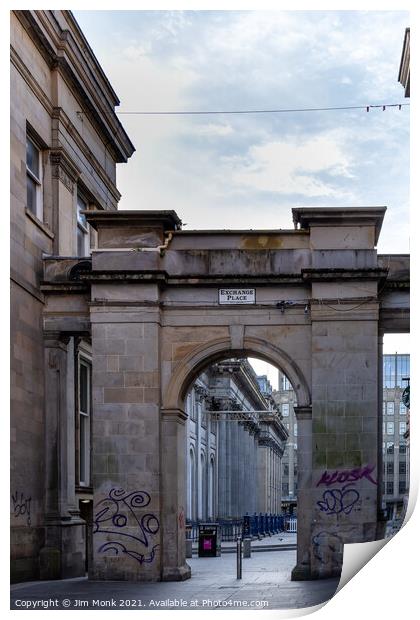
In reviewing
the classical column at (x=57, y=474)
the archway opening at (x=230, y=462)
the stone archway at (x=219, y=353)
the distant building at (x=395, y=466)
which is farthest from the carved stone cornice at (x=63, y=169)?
the archway opening at (x=230, y=462)

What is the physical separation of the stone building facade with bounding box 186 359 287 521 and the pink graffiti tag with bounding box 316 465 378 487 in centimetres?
3110

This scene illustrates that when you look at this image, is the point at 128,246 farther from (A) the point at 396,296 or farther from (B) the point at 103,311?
(A) the point at 396,296

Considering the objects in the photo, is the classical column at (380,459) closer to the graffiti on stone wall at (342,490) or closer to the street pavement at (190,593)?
the graffiti on stone wall at (342,490)

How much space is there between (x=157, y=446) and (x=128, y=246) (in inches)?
175

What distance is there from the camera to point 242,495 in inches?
2980

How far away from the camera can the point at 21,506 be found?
2402 cm

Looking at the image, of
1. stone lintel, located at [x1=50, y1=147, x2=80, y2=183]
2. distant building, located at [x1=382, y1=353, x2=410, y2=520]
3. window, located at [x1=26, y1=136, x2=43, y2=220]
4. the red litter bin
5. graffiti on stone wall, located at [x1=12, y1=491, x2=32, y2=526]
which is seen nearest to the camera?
distant building, located at [x1=382, y1=353, x2=410, y2=520]

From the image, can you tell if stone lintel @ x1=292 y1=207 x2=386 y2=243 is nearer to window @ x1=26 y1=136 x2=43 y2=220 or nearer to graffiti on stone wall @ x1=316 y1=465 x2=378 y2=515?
graffiti on stone wall @ x1=316 y1=465 x2=378 y2=515

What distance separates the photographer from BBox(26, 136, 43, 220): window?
27000 mm

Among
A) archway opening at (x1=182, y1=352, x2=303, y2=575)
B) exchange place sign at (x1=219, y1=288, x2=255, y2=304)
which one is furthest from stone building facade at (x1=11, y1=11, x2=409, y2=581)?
archway opening at (x1=182, y1=352, x2=303, y2=575)

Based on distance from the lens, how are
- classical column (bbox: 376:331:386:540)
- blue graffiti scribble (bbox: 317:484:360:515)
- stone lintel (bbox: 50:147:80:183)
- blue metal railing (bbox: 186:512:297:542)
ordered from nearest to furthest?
classical column (bbox: 376:331:386:540) < blue graffiti scribble (bbox: 317:484:360:515) < stone lintel (bbox: 50:147:80:183) < blue metal railing (bbox: 186:512:297:542)

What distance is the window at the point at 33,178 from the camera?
27.0m

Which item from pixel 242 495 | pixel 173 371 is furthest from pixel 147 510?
pixel 242 495

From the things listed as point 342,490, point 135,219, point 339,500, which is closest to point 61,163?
point 135,219
